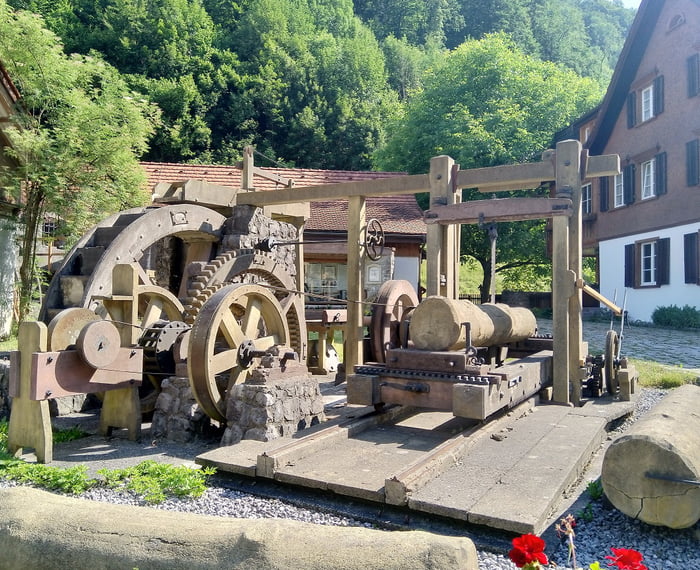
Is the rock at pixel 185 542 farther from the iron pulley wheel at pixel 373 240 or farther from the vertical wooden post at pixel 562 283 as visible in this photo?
the iron pulley wheel at pixel 373 240

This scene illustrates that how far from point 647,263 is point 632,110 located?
4969 millimetres

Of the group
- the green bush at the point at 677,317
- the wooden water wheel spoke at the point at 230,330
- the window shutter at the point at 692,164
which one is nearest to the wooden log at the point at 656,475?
the wooden water wheel spoke at the point at 230,330

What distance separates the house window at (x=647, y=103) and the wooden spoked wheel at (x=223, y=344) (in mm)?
16201

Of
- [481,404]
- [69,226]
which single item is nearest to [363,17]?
[69,226]

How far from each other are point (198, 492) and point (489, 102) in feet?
76.1

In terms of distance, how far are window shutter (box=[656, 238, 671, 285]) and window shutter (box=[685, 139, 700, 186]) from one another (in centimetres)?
171

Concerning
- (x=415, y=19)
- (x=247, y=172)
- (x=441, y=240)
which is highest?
(x=415, y=19)

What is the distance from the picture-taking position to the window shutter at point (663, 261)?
54.9 ft

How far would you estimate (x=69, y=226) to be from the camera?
1252 cm

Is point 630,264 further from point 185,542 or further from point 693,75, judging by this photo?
point 185,542

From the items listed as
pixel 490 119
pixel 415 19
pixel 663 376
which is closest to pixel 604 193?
pixel 490 119

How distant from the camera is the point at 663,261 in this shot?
1686 centimetres

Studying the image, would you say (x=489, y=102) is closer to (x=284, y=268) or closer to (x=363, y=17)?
(x=284, y=268)

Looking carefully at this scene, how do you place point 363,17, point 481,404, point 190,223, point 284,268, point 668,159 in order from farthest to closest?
1. point 363,17
2. point 668,159
3. point 284,268
4. point 190,223
5. point 481,404
